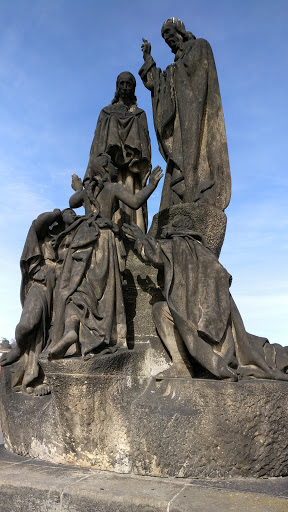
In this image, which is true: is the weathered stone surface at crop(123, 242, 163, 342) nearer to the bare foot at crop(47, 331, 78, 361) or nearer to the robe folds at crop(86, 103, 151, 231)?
the bare foot at crop(47, 331, 78, 361)

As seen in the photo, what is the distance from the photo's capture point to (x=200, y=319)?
155 inches

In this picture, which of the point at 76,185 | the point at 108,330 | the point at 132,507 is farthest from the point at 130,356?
the point at 76,185

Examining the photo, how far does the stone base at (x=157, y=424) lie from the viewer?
351 cm

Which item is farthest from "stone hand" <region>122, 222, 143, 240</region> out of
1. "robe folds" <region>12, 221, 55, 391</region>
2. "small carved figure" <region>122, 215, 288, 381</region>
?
"robe folds" <region>12, 221, 55, 391</region>

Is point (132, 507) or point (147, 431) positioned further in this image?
point (147, 431)

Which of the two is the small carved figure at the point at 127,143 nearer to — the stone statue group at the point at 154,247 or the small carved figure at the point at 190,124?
the stone statue group at the point at 154,247

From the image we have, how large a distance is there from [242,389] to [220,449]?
0.46m

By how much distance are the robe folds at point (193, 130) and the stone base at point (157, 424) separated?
2036 millimetres

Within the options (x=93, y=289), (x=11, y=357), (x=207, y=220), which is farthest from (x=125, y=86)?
(x=11, y=357)

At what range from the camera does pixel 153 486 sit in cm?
333

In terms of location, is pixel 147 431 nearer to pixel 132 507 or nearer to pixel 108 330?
pixel 132 507

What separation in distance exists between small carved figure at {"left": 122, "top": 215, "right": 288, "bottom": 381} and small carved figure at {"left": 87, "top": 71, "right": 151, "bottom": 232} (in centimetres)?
179

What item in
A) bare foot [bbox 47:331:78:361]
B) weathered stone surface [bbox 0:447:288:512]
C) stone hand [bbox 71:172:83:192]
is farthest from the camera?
stone hand [bbox 71:172:83:192]

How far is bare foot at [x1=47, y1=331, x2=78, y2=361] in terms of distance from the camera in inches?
153
